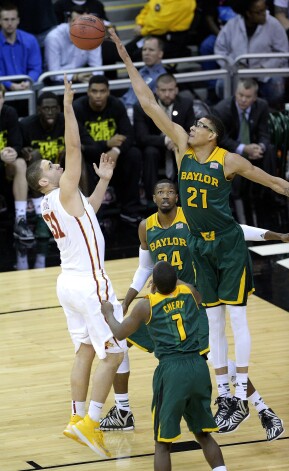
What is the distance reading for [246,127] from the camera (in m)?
13.2

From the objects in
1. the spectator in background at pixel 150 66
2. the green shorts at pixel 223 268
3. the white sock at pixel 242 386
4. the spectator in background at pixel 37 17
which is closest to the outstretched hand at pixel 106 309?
the green shorts at pixel 223 268

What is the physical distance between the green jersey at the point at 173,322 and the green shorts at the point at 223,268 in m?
1.11

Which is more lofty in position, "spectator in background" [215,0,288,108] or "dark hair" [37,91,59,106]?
"spectator in background" [215,0,288,108]

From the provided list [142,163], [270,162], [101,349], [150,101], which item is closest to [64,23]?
[142,163]

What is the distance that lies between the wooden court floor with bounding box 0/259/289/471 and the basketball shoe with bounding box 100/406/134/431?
6 centimetres

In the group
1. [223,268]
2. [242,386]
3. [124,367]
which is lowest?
[242,386]

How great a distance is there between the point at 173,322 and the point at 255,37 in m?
8.72

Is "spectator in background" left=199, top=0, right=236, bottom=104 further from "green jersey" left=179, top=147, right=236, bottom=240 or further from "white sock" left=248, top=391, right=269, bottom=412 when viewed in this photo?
"white sock" left=248, top=391, right=269, bottom=412

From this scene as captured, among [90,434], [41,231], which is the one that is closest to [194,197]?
[90,434]

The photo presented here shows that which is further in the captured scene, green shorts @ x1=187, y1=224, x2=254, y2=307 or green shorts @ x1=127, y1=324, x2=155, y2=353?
green shorts @ x1=127, y1=324, x2=155, y2=353

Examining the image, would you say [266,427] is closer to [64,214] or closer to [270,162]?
[64,214]

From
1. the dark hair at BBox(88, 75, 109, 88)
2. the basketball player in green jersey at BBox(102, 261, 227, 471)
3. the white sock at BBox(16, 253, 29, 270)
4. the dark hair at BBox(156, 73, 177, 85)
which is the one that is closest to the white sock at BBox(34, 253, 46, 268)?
the white sock at BBox(16, 253, 29, 270)

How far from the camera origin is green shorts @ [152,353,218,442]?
6.22m

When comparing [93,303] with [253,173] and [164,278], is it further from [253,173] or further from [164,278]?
[253,173]
